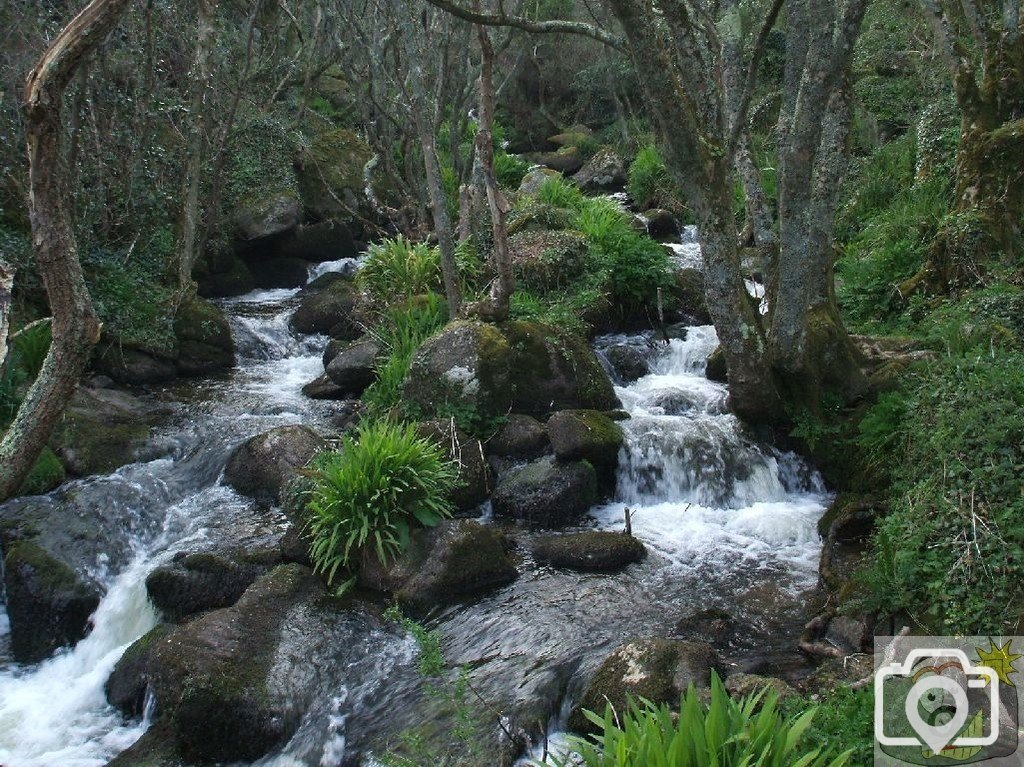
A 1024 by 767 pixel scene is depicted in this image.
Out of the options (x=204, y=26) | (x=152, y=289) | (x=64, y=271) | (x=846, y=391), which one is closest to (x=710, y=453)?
(x=846, y=391)

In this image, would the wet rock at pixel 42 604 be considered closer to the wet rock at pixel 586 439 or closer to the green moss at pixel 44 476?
the green moss at pixel 44 476

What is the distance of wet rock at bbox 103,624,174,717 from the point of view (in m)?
5.57

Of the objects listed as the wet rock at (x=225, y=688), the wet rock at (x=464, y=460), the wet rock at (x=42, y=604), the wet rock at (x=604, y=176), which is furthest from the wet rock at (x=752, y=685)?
the wet rock at (x=604, y=176)

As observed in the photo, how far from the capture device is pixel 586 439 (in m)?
7.88

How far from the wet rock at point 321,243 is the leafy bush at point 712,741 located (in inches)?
558

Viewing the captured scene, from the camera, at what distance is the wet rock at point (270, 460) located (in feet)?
26.5

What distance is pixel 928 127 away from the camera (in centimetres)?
1188

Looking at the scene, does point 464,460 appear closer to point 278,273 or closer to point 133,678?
point 133,678

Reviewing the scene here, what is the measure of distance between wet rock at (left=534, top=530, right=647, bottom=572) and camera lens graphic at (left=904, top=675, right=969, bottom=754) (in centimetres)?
318

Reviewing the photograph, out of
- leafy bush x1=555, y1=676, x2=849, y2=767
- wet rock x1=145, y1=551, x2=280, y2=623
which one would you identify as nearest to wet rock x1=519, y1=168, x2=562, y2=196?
wet rock x1=145, y1=551, x2=280, y2=623

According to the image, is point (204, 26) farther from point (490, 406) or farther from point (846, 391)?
point (846, 391)

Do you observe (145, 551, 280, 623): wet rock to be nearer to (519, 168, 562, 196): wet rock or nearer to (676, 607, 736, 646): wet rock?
(676, 607, 736, 646): wet rock

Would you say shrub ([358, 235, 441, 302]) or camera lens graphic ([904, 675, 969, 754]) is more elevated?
shrub ([358, 235, 441, 302])

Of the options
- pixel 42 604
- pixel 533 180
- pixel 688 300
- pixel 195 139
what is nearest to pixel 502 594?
pixel 42 604
